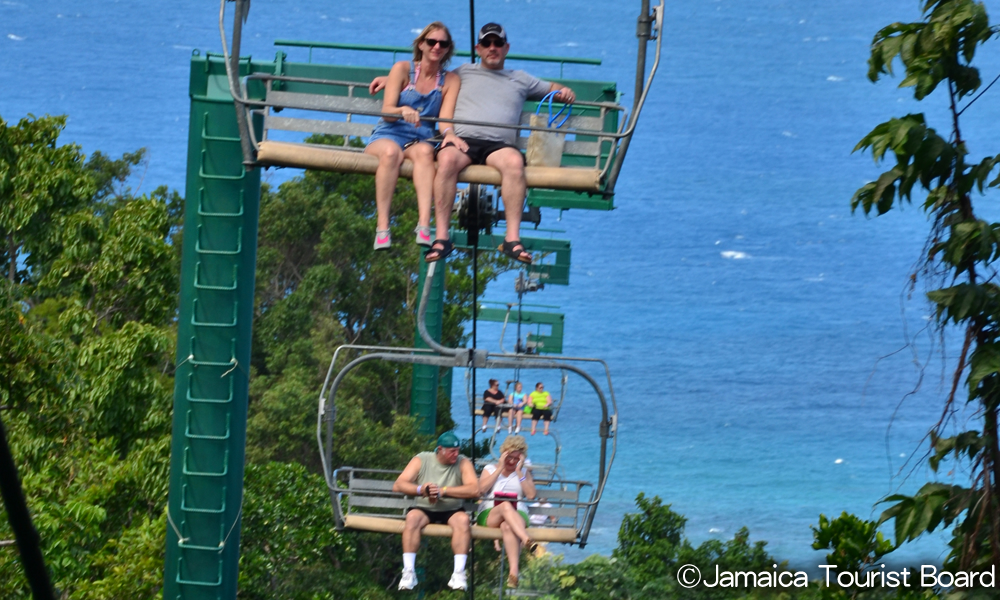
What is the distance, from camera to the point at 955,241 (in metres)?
6.64

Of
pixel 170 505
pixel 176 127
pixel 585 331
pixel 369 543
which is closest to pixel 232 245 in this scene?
pixel 170 505

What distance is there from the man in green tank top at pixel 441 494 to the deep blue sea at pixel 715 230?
93.9 ft

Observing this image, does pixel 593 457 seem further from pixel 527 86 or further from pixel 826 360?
pixel 527 86

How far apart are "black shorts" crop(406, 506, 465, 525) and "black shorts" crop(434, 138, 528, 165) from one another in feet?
6.55

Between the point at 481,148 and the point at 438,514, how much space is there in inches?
84.2

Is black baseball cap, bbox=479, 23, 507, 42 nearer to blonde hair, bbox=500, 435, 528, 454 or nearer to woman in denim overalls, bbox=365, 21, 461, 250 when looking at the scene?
woman in denim overalls, bbox=365, 21, 461, 250

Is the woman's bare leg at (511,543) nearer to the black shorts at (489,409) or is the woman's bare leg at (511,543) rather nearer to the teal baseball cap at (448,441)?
the teal baseball cap at (448,441)

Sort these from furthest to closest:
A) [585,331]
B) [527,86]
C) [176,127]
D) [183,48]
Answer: [183,48] < [176,127] < [585,331] < [527,86]

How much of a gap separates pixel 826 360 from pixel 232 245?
50.2 m

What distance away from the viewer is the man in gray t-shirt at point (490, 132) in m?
6.76

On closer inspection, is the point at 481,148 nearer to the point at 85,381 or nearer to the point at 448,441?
the point at 448,441

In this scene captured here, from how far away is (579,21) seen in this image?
74875 mm

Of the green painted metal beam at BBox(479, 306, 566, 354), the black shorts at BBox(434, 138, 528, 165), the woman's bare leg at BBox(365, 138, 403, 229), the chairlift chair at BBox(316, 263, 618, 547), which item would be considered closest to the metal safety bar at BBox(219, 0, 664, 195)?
the woman's bare leg at BBox(365, 138, 403, 229)

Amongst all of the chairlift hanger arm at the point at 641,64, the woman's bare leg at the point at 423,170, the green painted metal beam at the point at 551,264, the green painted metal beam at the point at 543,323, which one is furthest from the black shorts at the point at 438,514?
the green painted metal beam at the point at 543,323
